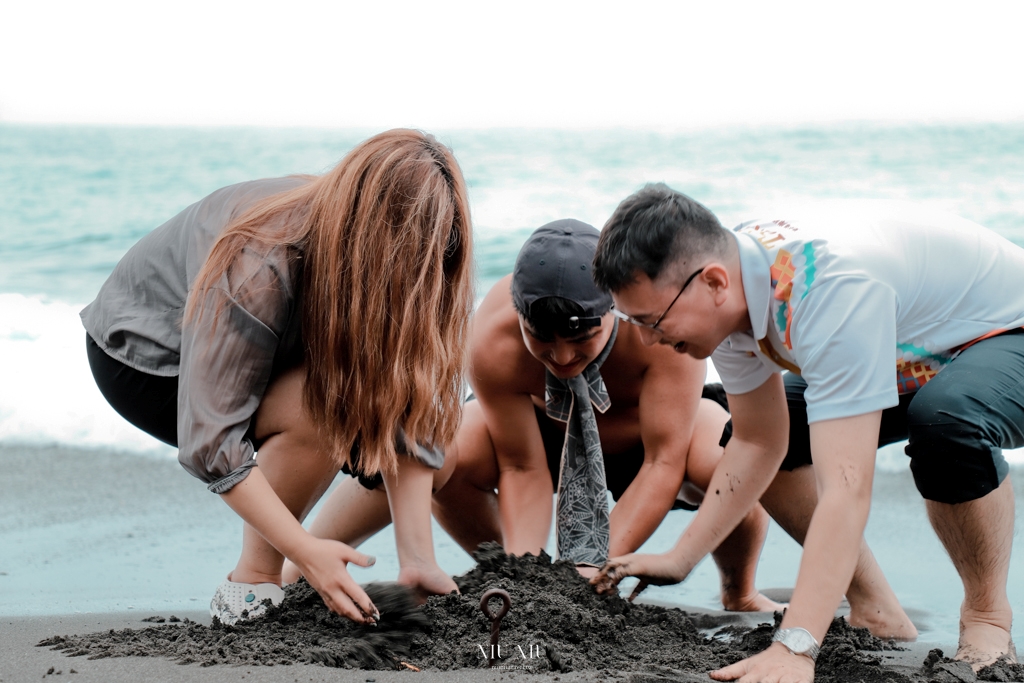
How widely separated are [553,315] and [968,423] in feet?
3.37

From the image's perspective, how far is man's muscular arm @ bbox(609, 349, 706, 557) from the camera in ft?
8.84

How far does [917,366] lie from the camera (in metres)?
2.22

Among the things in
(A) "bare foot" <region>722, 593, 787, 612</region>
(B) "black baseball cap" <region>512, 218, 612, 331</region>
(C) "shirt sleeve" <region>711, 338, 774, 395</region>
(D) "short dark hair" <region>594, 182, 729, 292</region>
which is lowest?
(A) "bare foot" <region>722, 593, 787, 612</region>

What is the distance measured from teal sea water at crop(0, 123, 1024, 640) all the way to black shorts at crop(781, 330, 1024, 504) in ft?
2.87

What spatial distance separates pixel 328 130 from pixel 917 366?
21.8 metres

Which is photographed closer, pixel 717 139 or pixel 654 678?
pixel 654 678

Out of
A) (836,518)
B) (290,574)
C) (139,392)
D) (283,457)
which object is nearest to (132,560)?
(290,574)

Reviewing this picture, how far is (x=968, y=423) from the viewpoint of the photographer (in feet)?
6.40

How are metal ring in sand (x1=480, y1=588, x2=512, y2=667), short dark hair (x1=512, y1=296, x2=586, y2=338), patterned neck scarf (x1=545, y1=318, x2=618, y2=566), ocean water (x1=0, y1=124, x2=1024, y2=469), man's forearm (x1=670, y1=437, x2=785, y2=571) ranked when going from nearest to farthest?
1. metal ring in sand (x1=480, y1=588, x2=512, y2=667)
2. man's forearm (x1=670, y1=437, x2=785, y2=571)
3. short dark hair (x1=512, y1=296, x2=586, y2=338)
4. patterned neck scarf (x1=545, y1=318, x2=618, y2=566)
5. ocean water (x1=0, y1=124, x2=1024, y2=469)

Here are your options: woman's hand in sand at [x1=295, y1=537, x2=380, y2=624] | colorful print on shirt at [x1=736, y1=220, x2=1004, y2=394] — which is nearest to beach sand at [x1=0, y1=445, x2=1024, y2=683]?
woman's hand in sand at [x1=295, y1=537, x2=380, y2=624]

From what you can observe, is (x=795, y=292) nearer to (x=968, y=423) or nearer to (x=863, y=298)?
(x=863, y=298)

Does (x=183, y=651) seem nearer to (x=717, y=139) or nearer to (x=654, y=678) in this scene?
(x=654, y=678)

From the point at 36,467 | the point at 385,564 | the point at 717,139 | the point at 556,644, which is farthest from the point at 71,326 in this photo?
the point at 717,139

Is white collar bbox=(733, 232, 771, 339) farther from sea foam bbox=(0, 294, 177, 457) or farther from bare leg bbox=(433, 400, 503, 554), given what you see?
sea foam bbox=(0, 294, 177, 457)
